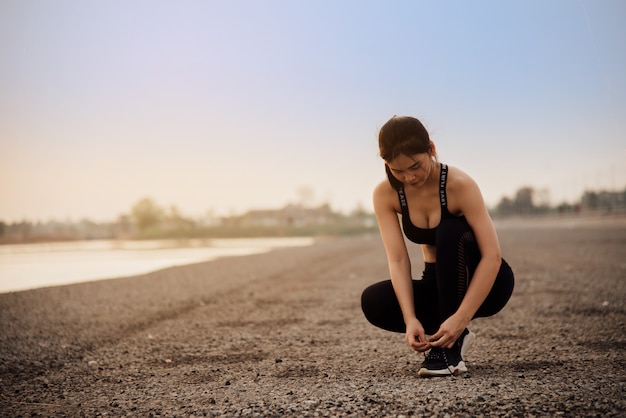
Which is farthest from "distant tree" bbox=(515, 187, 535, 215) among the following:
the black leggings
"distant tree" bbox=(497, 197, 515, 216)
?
the black leggings

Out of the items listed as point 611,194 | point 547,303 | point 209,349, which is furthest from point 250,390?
point 611,194

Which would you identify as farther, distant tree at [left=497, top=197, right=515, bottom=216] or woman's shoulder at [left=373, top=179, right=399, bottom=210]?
distant tree at [left=497, top=197, right=515, bottom=216]

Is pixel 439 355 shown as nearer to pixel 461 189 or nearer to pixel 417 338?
pixel 417 338

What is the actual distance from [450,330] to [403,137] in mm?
968

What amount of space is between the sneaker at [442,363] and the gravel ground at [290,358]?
0.08 m

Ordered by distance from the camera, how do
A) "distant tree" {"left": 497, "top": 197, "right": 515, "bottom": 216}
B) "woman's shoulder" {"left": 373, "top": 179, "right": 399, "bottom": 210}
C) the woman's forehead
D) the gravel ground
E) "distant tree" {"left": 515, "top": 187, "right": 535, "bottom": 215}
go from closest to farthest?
the gravel ground < the woman's forehead < "woman's shoulder" {"left": 373, "top": 179, "right": 399, "bottom": 210} < "distant tree" {"left": 515, "top": 187, "right": 535, "bottom": 215} < "distant tree" {"left": 497, "top": 197, "right": 515, "bottom": 216}

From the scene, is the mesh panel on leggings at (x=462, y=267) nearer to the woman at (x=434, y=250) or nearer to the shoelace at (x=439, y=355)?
the woman at (x=434, y=250)

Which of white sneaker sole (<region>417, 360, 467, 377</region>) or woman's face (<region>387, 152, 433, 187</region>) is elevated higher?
woman's face (<region>387, 152, 433, 187</region>)

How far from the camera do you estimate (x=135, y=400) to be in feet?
8.45

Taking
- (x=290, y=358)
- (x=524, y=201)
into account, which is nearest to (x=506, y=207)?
(x=524, y=201)

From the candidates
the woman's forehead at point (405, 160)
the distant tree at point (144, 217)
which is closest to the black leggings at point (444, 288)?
the woman's forehead at point (405, 160)

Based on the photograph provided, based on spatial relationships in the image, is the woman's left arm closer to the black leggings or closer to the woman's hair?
the black leggings

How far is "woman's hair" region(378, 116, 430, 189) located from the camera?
2375 millimetres

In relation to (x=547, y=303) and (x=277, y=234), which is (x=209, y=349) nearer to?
(x=547, y=303)
